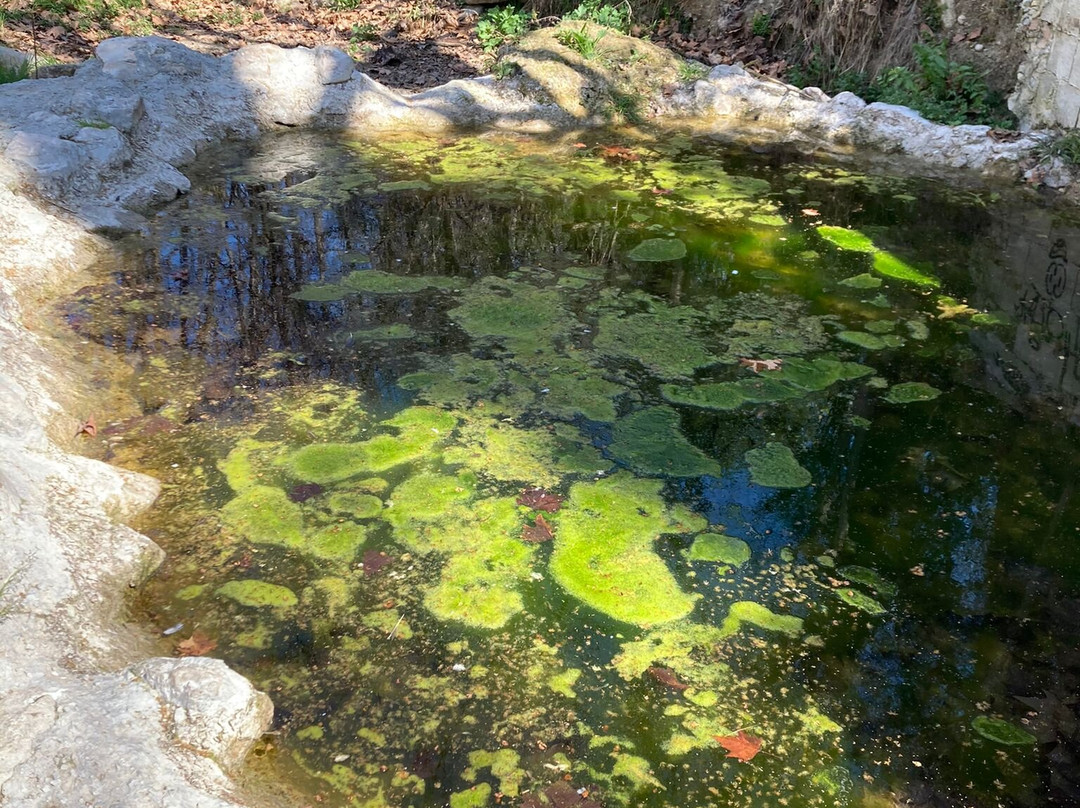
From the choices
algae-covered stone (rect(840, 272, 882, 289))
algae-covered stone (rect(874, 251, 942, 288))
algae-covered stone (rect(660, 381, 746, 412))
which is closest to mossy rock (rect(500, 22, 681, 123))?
algae-covered stone (rect(874, 251, 942, 288))

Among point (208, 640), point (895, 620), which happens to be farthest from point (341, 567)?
point (895, 620)

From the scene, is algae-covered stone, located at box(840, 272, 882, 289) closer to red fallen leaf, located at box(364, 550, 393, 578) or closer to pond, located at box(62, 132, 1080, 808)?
pond, located at box(62, 132, 1080, 808)

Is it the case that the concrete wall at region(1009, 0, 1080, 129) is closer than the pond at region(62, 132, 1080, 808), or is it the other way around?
the pond at region(62, 132, 1080, 808)

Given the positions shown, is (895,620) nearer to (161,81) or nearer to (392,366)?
(392,366)

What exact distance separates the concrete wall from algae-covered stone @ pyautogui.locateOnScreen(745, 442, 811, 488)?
12.6 ft

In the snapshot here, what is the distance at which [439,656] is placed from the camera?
241 cm

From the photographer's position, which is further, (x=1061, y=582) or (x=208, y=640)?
(x=1061, y=582)

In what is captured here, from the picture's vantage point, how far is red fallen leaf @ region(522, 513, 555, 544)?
2830mm

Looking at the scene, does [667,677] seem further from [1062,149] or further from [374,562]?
[1062,149]

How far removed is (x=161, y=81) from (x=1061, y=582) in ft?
19.4

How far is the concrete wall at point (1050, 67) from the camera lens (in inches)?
222

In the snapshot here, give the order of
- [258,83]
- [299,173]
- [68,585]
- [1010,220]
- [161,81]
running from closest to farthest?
[68,585] < [1010,220] < [299,173] < [161,81] < [258,83]

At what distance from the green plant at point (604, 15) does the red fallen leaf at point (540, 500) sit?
5624 mm

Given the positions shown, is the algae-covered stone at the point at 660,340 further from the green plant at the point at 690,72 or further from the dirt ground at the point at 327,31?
the dirt ground at the point at 327,31
